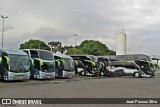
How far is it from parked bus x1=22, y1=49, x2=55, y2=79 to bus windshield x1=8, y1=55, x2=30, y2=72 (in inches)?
74.2

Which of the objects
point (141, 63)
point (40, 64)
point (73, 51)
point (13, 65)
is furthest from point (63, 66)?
point (73, 51)

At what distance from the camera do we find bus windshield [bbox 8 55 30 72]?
2836 centimetres

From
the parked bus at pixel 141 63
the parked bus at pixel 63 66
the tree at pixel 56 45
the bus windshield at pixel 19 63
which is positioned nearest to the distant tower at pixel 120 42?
the tree at pixel 56 45

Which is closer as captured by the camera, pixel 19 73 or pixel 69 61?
pixel 19 73

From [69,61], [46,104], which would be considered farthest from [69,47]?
[46,104]

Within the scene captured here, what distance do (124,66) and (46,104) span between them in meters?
39.3

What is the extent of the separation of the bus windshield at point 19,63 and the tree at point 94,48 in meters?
79.3

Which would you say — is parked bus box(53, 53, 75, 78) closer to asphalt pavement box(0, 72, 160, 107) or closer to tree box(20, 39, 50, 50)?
asphalt pavement box(0, 72, 160, 107)

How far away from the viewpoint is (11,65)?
28.2 m

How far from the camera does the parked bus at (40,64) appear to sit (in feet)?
105

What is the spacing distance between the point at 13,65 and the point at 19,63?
83cm

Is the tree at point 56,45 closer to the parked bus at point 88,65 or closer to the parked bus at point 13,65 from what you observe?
the parked bus at point 88,65

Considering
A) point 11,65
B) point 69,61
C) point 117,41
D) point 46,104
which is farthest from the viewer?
point 117,41

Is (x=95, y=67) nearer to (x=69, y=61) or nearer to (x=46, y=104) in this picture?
(x=69, y=61)
